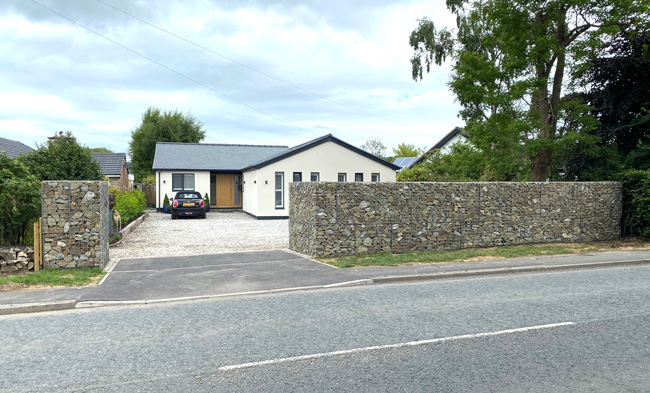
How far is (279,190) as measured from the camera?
2666 centimetres

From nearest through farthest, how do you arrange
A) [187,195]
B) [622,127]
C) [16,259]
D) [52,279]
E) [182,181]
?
[52,279]
[16,259]
[622,127]
[187,195]
[182,181]

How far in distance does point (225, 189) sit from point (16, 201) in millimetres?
24437

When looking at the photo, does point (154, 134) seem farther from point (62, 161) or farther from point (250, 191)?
point (62, 161)

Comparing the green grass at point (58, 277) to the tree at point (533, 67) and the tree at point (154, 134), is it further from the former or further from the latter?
the tree at point (154, 134)

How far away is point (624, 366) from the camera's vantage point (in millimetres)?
4617

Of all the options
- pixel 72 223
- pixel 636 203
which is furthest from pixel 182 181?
pixel 636 203

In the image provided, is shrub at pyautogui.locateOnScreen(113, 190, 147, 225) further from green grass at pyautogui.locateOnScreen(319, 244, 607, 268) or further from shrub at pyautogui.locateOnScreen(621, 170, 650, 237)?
shrub at pyautogui.locateOnScreen(621, 170, 650, 237)

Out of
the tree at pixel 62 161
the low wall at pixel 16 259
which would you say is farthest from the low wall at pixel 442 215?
the tree at pixel 62 161

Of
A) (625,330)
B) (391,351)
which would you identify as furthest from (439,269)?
(391,351)

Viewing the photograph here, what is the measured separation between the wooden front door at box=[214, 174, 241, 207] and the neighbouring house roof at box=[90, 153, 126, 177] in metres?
8.29

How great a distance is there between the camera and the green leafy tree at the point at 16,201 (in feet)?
→ 32.0

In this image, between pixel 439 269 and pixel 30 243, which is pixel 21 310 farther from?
pixel 439 269

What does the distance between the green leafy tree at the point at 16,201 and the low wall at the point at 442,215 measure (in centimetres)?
677

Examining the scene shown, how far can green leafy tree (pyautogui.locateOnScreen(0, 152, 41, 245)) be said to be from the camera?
9.75 metres
